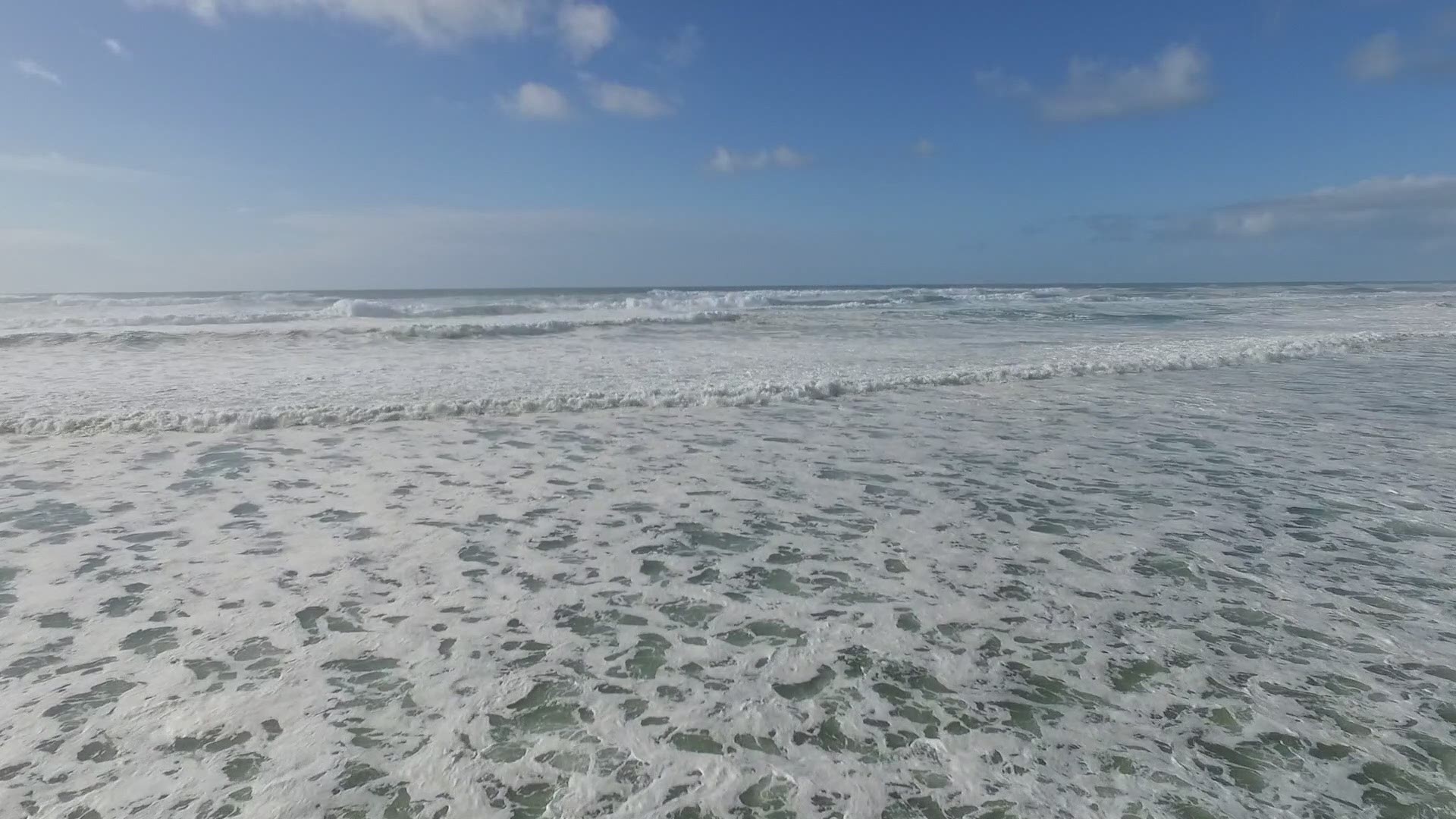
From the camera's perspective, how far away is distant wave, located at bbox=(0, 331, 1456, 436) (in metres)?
8.81

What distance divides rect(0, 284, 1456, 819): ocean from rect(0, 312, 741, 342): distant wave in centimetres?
1047

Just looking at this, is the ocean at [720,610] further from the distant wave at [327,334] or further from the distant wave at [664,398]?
the distant wave at [327,334]

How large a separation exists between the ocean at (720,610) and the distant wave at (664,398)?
0.32 ft

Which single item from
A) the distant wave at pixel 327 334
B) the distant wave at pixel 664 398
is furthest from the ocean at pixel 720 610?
the distant wave at pixel 327 334

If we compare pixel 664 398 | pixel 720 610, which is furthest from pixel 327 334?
pixel 720 610

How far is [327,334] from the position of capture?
829 inches

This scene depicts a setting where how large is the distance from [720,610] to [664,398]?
21.9ft

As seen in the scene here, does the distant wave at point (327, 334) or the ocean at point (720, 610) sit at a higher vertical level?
the distant wave at point (327, 334)

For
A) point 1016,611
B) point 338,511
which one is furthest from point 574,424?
point 1016,611

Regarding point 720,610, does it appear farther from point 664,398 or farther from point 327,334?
point 327,334

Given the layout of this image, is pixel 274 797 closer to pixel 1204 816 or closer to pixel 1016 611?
pixel 1204 816

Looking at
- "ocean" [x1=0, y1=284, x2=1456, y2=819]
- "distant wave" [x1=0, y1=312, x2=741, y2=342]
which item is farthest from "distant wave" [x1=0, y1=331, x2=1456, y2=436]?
"distant wave" [x1=0, y1=312, x2=741, y2=342]

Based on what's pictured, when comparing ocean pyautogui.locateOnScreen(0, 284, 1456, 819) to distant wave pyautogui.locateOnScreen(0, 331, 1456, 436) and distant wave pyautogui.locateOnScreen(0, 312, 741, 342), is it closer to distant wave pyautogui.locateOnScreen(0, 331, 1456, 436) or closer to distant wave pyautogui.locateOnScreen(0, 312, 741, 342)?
distant wave pyautogui.locateOnScreen(0, 331, 1456, 436)

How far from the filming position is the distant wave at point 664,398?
881 cm
